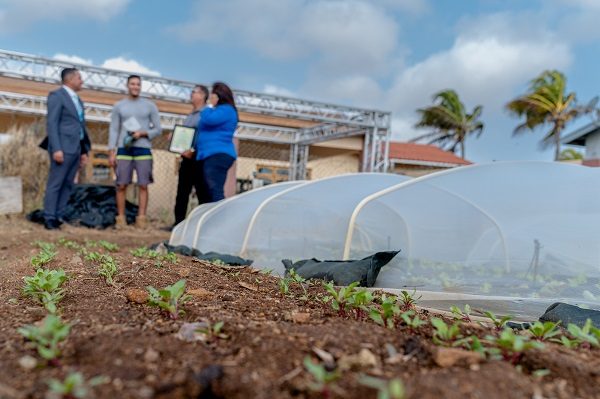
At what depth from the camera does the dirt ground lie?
3.08 ft

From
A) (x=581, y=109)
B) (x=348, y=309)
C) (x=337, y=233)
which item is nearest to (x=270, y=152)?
(x=337, y=233)

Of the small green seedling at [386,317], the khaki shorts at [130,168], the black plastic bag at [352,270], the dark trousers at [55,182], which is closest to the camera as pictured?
the small green seedling at [386,317]

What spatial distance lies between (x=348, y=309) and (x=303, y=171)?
9.99 meters

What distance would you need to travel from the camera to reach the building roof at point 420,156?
16034mm

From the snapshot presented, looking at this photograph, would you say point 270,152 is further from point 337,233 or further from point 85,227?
point 337,233

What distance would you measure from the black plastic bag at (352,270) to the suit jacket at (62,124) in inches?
171

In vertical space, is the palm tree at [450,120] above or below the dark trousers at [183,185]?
above

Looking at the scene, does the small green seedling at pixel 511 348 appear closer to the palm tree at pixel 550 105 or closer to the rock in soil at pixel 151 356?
the rock in soil at pixel 151 356

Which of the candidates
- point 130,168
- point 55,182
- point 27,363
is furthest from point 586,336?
point 55,182

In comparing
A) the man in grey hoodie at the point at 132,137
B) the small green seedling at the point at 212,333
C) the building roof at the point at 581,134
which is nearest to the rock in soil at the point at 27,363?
the small green seedling at the point at 212,333

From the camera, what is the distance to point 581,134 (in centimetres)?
1456

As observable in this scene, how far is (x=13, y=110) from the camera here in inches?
333

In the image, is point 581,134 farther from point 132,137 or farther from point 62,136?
point 62,136

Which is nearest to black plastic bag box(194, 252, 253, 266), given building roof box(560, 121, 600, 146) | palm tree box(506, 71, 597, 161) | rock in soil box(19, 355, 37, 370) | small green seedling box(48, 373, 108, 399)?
rock in soil box(19, 355, 37, 370)
